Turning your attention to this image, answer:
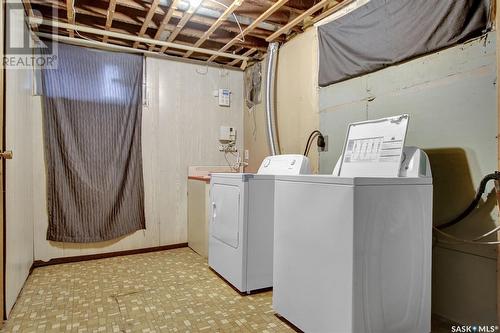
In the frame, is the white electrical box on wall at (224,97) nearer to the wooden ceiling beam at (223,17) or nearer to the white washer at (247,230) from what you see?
the wooden ceiling beam at (223,17)

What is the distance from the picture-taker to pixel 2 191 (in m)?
1.74

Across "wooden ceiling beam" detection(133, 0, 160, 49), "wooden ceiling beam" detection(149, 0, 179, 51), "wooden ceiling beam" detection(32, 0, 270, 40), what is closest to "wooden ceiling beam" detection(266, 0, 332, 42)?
"wooden ceiling beam" detection(32, 0, 270, 40)

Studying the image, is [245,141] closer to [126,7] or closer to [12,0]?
[126,7]

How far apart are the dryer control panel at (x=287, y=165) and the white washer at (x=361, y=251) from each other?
2.62 feet

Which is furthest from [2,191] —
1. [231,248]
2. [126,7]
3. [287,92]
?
[287,92]

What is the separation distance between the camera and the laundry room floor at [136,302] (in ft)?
5.89

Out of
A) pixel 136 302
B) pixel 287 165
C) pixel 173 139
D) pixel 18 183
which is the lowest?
pixel 136 302

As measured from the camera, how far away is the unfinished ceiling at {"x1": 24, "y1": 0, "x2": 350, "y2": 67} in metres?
2.48

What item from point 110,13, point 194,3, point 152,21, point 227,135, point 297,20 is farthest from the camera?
point 227,135

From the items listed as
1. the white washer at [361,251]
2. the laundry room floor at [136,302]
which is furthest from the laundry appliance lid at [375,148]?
the laundry room floor at [136,302]

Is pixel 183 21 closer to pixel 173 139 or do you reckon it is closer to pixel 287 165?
pixel 173 139

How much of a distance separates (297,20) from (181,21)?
3.45ft

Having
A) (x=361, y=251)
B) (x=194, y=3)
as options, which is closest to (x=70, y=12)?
(x=194, y=3)

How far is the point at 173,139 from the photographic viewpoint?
3.56 m
